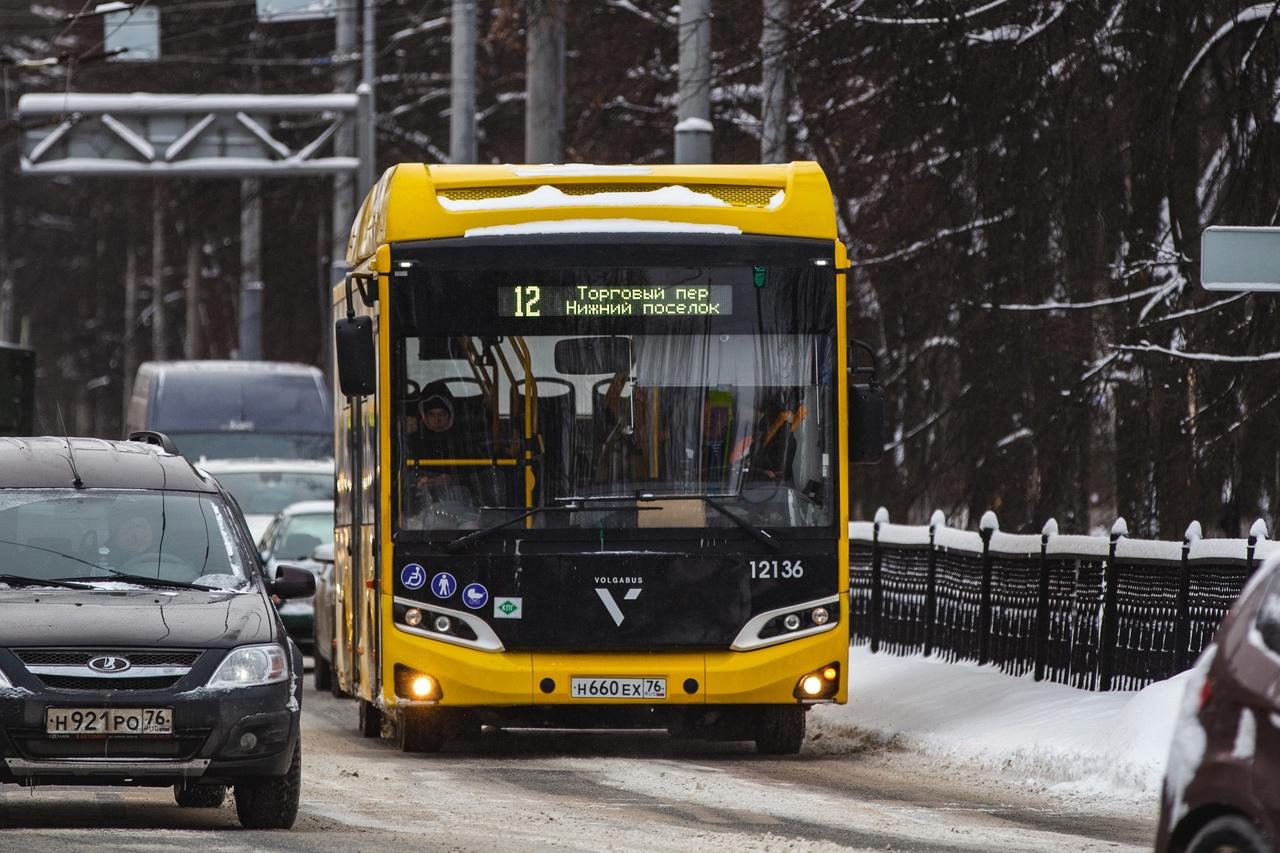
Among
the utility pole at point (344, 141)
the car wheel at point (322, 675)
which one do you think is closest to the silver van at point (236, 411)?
the utility pole at point (344, 141)

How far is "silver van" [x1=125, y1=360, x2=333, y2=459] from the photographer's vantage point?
3197 centimetres

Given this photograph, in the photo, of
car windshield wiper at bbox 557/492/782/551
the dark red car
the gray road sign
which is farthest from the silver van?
the dark red car

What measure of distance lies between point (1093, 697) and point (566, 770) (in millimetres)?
3180

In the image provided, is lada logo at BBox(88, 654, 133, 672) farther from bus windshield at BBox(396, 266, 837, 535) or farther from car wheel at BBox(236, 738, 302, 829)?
bus windshield at BBox(396, 266, 837, 535)

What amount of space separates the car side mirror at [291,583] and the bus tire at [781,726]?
3828mm

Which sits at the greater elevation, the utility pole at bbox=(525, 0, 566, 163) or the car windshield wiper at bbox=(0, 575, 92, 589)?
the utility pole at bbox=(525, 0, 566, 163)

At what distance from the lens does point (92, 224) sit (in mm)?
73750

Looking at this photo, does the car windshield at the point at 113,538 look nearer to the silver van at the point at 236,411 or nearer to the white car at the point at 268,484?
the white car at the point at 268,484

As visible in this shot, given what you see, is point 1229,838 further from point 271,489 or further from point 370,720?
point 271,489

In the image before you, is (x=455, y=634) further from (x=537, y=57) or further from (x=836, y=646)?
(x=537, y=57)

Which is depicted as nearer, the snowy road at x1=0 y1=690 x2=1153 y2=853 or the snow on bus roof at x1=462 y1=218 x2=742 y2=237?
the snowy road at x1=0 y1=690 x2=1153 y2=853

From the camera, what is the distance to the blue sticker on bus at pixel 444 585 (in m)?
14.1

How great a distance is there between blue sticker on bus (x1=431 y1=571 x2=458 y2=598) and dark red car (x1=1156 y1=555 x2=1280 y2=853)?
7157 mm

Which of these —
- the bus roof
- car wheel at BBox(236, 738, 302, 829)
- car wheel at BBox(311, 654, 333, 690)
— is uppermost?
the bus roof
